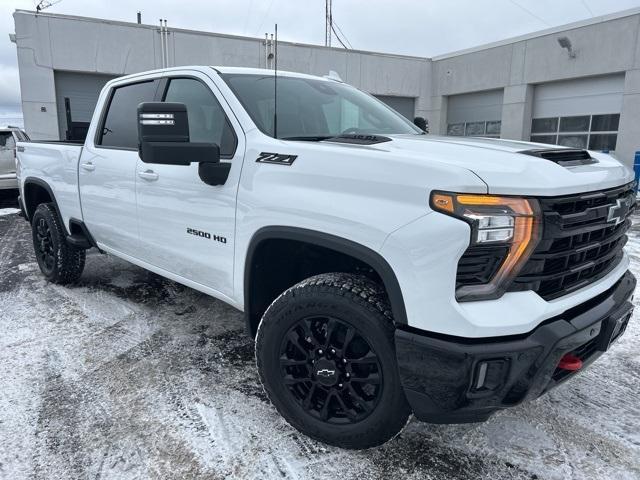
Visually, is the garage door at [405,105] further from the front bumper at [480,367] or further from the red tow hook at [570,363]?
the front bumper at [480,367]

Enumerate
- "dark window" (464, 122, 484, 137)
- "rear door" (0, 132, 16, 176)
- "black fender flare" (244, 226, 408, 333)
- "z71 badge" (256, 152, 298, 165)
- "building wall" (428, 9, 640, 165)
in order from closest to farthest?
"black fender flare" (244, 226, 408, 333), "z71 badge" (256, 152, 298, 165), "rear door" (0, 132, 16, 176), "building wall" (428, 9, 640, 165), "dark window" (464, 122, 484, 137)

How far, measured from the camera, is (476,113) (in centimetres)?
2109

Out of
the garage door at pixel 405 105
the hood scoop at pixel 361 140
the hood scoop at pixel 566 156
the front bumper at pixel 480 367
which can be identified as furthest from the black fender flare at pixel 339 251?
the garage door at pixel 405 105

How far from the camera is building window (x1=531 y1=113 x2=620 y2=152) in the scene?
1608 cm

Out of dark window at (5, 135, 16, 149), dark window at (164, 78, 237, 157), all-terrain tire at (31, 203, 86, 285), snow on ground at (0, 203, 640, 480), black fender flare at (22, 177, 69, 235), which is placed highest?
dark window at (164, 78, 237, 157)

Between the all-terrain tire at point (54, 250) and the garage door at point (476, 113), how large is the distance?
59.5 ft

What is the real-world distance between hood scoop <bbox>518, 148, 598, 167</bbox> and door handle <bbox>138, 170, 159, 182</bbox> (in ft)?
7.32

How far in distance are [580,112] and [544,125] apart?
1517 mm

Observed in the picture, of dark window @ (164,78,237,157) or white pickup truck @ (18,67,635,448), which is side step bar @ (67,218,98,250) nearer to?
white pickup truck @ (18,67,635,448)

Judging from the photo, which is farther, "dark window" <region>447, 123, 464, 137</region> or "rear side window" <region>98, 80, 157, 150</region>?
"dark window" <region>447, 123, 464, 137</region>

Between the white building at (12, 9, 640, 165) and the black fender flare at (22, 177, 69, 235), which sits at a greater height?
the white building at (12, 9, 640, 165)

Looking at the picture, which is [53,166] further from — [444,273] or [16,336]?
[444,273]

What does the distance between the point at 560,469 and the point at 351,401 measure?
100 centimetres

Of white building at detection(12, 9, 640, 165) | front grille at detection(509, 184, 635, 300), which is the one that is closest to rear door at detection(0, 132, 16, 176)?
white building at detection(12, 9, 640, 165)
